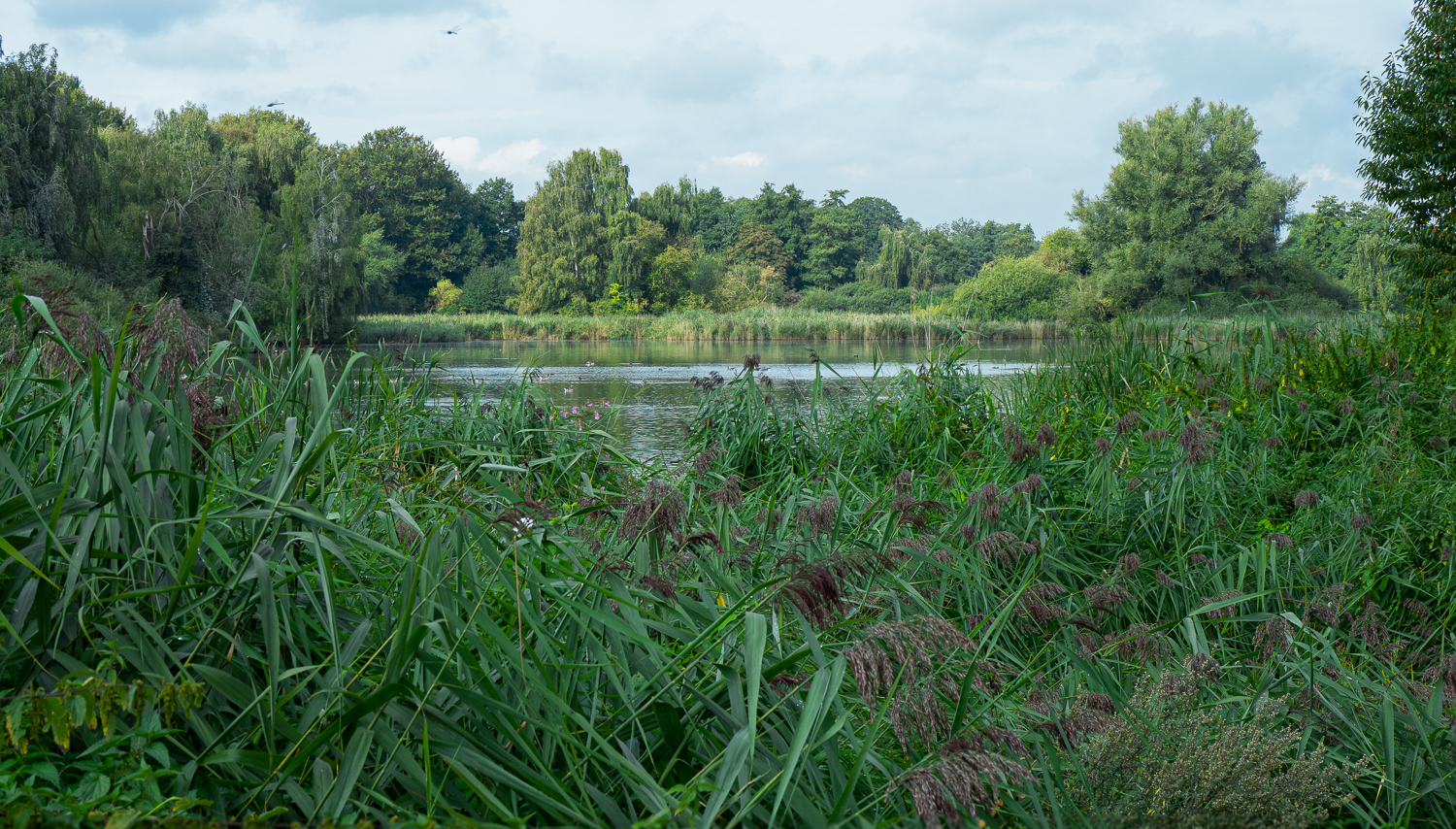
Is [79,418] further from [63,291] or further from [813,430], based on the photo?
[813,430]

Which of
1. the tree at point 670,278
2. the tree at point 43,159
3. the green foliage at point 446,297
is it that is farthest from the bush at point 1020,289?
the tree at point 43,159

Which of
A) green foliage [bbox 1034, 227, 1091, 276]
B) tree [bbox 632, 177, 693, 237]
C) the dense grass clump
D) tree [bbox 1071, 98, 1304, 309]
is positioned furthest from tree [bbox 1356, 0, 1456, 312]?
tree [bbox 632, 177, 693, 237]

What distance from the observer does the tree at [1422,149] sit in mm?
9398

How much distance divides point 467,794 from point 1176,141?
43862 mm

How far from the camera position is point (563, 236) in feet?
153

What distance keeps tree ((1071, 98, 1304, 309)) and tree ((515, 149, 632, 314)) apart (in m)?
25.9

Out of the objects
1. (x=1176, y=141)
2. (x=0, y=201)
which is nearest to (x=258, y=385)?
(x=0, y=201)

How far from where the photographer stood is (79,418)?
1.50 metres

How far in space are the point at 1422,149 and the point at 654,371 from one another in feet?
40.0

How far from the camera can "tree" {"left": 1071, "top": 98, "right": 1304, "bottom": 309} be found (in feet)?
118

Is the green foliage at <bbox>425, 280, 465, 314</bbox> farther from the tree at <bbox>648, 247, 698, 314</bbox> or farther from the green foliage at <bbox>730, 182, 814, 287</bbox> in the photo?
the green foliage at <bbox>730, 182, 814, 287</bbox>

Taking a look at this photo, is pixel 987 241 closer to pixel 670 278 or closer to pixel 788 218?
pixel 788 218

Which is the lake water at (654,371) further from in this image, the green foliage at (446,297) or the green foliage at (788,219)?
the green foliage at (788,219)

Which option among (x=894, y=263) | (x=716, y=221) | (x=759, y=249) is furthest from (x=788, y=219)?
(x=894, y=263)
